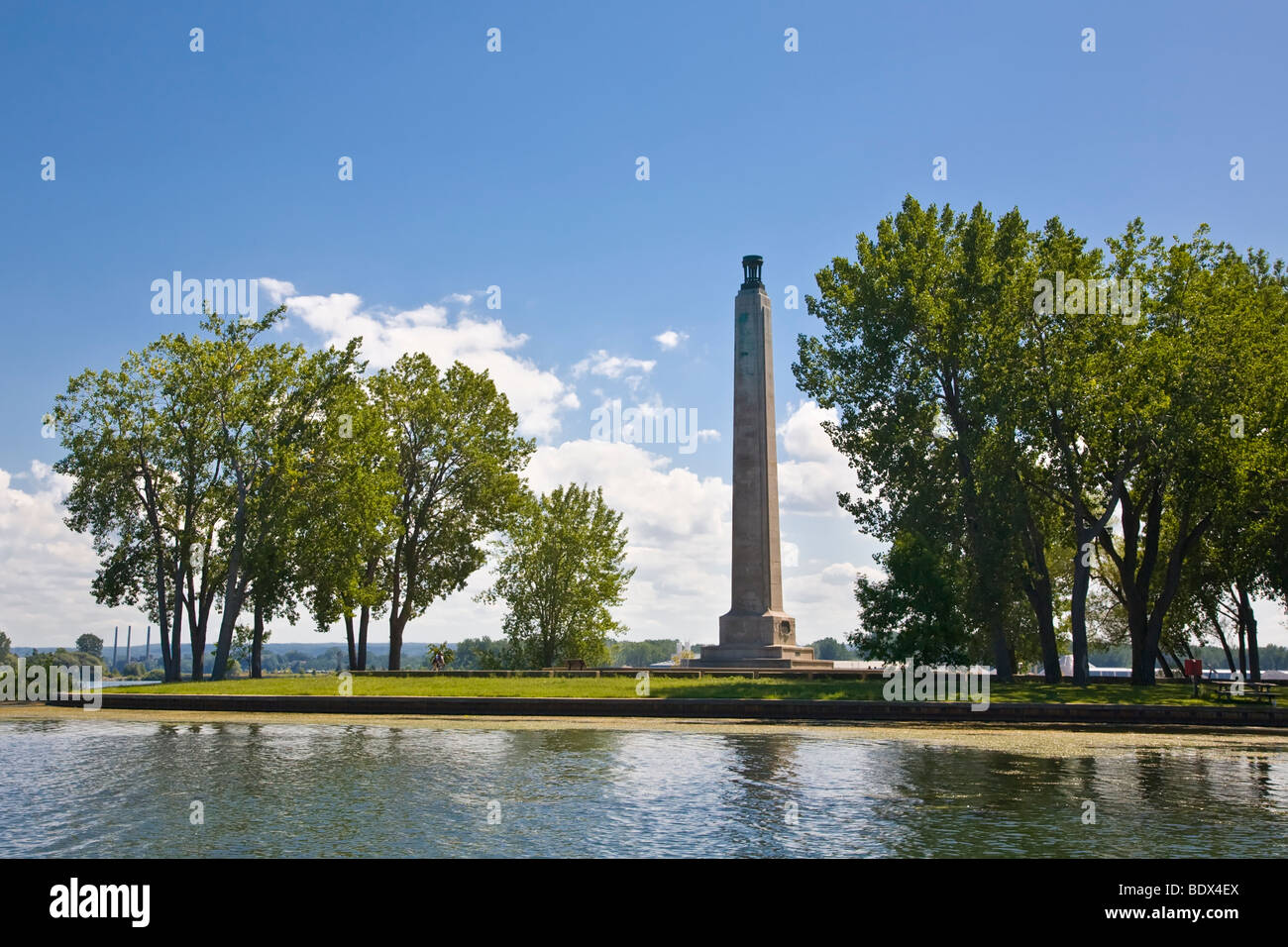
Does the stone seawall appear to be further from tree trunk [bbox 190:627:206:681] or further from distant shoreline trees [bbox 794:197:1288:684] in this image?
tree trunk [bbox 190:627:206:681]

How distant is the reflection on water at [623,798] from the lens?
42.3 feet

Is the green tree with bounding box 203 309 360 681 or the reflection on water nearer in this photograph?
the reflection on water

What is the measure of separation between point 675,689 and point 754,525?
1212 cm

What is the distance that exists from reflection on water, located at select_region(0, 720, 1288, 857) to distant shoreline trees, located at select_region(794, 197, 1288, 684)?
1476 centimetres

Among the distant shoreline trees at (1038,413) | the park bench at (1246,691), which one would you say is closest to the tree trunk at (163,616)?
the distant shoreline trees at (1038,413)

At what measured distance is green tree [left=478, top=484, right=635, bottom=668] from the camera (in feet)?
189

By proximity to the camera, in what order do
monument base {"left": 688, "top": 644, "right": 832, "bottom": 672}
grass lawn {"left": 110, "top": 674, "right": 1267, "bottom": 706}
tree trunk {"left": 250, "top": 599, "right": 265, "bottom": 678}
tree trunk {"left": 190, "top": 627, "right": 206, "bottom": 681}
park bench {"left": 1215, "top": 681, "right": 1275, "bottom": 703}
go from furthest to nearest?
tree trunk {"left": 250, "top": 599, "right": 265, "bottom": 678}
tree trunk {"left": 190, "top": 627, "right": 206, "bottom": 681}
monument base {"left": 688, "top": 644, "right": 832, "bottom": 672}
grass lawn {"left": 110, "top": 674, "right": 1267, "bottom": 706}
park bench {"left": 1215, "top": 681, "right": 1275, "bottom": 703}

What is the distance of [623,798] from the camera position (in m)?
16.2

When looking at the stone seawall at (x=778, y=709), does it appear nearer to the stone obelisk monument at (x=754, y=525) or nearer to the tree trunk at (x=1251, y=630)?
the stone obelisk monument at (x=754, y=525)

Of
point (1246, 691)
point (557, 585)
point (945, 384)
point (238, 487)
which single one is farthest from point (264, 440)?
point (1246, 691)

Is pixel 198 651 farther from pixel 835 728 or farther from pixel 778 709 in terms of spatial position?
pixel 835 728

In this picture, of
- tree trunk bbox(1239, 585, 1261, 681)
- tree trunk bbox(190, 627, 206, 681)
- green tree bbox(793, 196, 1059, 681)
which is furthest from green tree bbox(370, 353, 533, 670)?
tree trunk bbox(1239, 585, 1261, 681)

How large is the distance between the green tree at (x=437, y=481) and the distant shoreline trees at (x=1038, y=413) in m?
18.7
